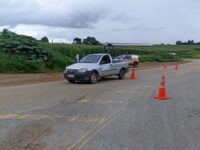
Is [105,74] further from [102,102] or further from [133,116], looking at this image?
[133,116]

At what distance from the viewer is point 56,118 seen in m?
10.9

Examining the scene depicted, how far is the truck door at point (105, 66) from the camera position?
24.4 metres

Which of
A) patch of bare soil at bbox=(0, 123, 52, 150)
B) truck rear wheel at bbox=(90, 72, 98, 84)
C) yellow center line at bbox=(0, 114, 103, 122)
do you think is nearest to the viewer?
patch of bare soil at bbox=(0, 123, 52, 150)

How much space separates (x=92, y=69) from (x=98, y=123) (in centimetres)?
1321

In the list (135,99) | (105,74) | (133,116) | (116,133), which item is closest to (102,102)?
(135,99)

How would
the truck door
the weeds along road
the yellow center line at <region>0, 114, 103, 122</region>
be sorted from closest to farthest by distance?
the weeds along road, the yellow center line at <region>0, 114, 103, 122</region>, the truck door

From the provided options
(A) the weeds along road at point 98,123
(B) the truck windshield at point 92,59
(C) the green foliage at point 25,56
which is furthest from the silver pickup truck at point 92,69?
(A) the weeds along road at point 98,123

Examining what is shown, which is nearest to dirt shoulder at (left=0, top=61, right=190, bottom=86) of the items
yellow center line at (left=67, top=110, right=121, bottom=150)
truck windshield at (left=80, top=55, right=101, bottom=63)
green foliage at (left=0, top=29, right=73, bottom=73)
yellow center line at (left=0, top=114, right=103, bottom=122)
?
green foliage at (left=0, top=29, right=73, bottom=73)

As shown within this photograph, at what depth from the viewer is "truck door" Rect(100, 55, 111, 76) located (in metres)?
24.4

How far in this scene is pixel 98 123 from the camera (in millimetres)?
10250

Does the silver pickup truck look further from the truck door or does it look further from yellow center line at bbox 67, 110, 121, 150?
yellow center line at bbox 67, 110, 121, 150

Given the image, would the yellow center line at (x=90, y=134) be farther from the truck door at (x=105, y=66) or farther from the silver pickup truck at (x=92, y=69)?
the truck door at (x=105, y=66)

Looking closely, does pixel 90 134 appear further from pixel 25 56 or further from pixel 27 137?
pixel 25 56

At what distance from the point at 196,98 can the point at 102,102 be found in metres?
3.97
